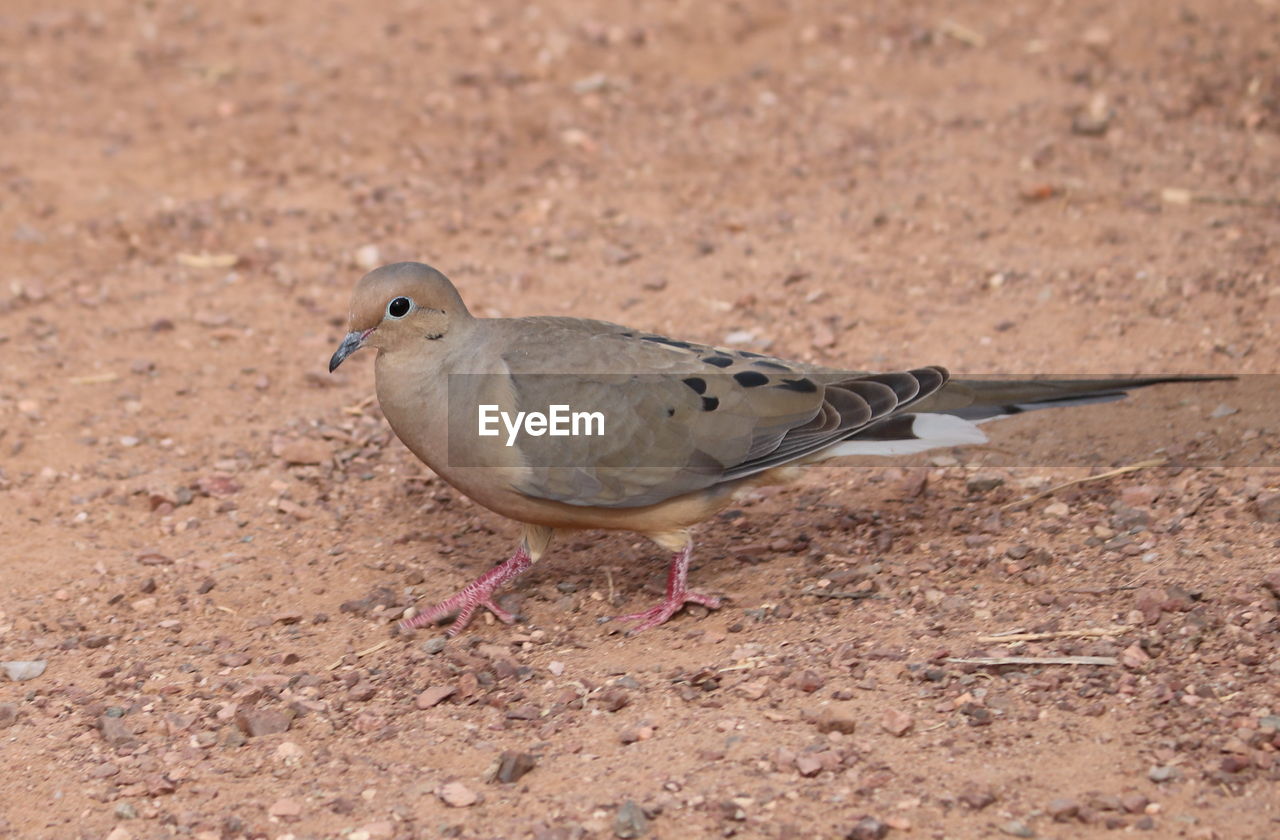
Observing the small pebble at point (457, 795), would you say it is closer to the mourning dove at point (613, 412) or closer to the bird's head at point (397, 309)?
the mourning dove at point (613, 412)

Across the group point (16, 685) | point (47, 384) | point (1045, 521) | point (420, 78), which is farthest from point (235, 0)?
point (1045, 521)

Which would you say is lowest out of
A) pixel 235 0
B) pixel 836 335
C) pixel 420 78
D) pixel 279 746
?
pixel 279 746

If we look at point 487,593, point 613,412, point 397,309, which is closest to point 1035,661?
point 613,412

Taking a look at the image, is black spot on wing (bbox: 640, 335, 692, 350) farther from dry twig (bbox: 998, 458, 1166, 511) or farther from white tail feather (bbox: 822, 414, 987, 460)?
dry twig (bbox: 998, 458, 1166, 511)

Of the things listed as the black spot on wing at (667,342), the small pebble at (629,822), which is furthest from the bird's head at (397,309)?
the small pebble at (629,822)

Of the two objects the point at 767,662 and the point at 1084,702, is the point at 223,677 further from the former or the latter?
the point at 1084,702

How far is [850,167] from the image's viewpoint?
7.39 metres

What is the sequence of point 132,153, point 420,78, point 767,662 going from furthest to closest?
point 420,78
point 132,153
point 767,662

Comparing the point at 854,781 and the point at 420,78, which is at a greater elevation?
the point at 420,78

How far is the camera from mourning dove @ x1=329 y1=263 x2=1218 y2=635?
14.0 ft

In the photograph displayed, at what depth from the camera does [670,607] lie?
14.5 feet

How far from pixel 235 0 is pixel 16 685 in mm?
6807
